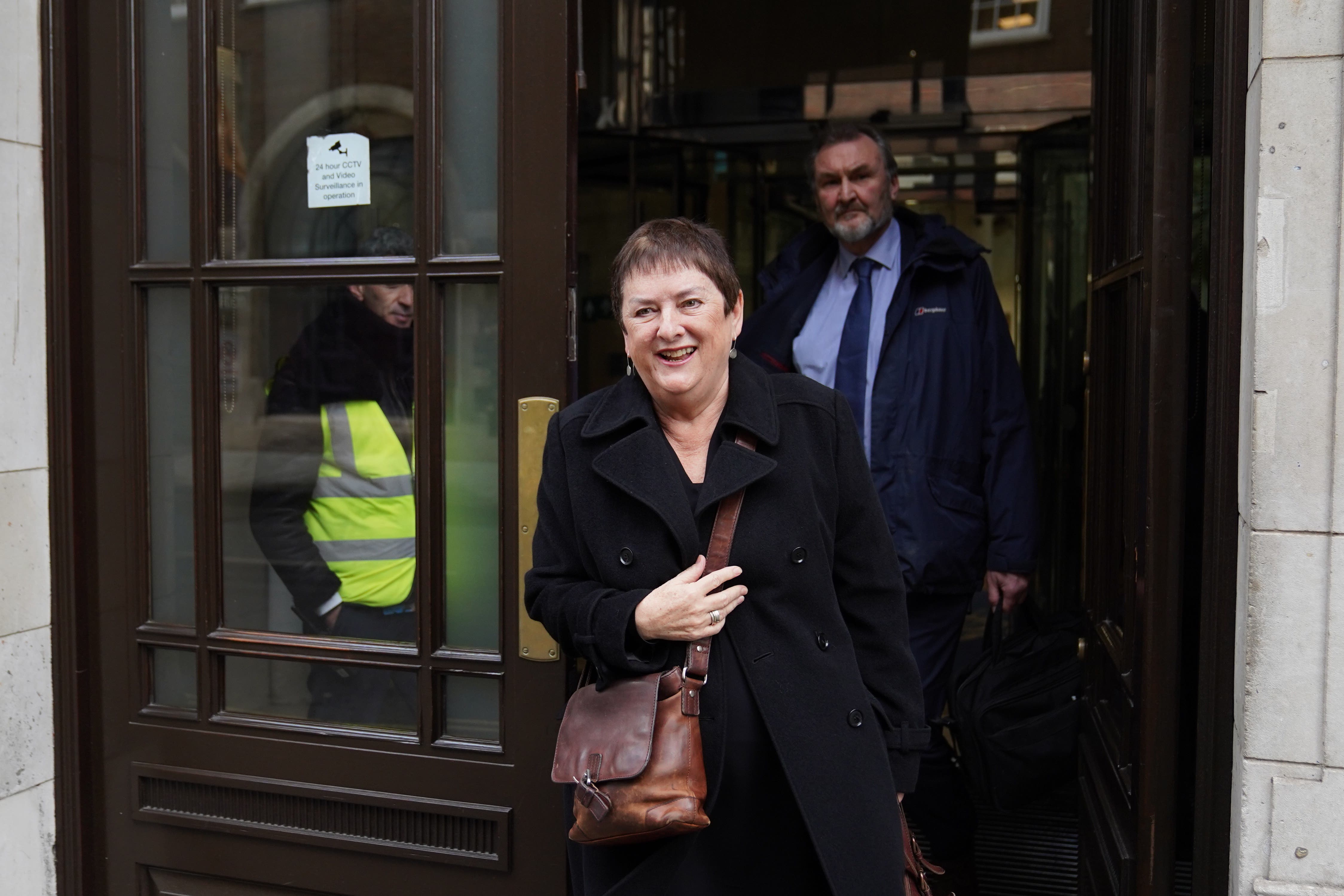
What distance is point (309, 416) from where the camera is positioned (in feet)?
9.18

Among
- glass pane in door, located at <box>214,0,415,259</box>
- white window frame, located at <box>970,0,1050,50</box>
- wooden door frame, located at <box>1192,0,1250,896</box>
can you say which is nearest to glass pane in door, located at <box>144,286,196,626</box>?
glass pane in door, located at <box>214,0,415,259</box>

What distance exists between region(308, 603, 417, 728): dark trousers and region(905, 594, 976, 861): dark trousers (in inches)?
54.2

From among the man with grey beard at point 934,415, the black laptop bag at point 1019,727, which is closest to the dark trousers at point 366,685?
the man with grey beard at point 934,415

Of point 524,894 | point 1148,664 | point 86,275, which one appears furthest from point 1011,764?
point 86,275

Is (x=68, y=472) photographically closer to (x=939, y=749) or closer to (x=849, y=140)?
(x=849, y=140)

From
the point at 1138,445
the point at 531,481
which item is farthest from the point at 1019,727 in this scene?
the point at 531,481

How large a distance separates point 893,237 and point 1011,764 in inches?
59.3

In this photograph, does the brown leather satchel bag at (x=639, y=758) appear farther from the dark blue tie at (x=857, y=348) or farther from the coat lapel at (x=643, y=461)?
the dark blue tie at (x=857, y=348)

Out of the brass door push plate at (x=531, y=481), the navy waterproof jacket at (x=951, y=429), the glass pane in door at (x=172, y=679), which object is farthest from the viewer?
the navy waterproof jacket at (x=951, y=429)

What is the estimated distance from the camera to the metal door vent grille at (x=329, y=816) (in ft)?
8.70

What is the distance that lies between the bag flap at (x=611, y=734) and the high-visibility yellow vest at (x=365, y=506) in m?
0.82

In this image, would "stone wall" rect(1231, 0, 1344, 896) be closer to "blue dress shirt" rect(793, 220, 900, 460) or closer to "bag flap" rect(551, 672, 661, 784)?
"bag flap" rect(551, 672, 661, 784)

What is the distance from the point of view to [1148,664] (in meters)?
2.20

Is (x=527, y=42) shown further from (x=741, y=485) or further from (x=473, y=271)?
(x=741, y=485)
